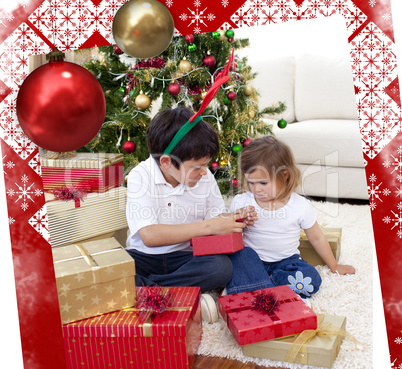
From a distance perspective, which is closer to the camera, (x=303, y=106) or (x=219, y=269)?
(x=219, y=269)

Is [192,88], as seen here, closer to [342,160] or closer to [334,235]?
[334,235]

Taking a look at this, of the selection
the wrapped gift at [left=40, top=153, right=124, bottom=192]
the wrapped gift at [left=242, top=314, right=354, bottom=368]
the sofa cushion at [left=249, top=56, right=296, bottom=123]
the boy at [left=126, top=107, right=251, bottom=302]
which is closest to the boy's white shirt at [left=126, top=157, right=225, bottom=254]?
the boy at [left=126, top=107, right=251, bottom=302]

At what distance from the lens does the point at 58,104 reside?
2.85 feet

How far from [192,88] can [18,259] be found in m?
1.14

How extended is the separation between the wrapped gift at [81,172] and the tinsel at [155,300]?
2.08 feet

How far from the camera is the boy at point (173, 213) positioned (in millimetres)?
1442

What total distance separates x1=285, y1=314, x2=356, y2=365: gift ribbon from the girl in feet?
1.34

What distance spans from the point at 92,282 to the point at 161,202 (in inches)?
19.1

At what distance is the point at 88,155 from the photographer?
1.75m

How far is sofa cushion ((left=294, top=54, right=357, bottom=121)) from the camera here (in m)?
2.61

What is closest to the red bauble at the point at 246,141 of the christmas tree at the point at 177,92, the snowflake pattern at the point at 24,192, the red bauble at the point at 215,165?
the christmas tree at the point at 177,92

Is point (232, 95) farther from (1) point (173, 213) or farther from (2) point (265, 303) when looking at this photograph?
(2) point (265, 303)

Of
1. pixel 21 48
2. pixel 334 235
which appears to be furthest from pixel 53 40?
pixel 334 235

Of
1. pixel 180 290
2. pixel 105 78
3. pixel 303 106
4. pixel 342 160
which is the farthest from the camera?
pixel 303 106
